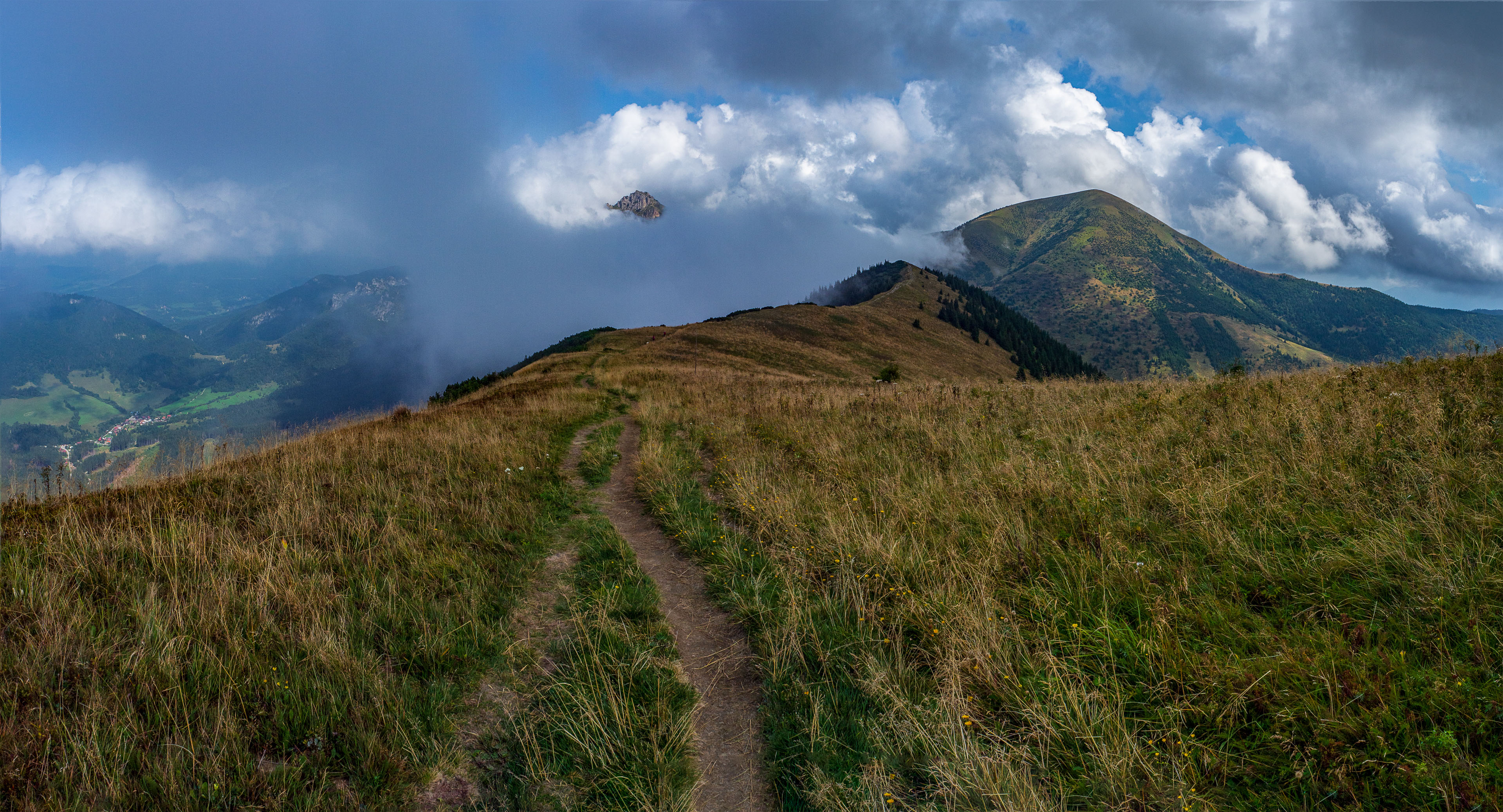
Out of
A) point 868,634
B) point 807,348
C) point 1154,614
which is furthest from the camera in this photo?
point 807,348

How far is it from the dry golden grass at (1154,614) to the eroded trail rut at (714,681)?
19 centimetres

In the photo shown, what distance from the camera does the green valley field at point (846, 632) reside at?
2934 millimetres

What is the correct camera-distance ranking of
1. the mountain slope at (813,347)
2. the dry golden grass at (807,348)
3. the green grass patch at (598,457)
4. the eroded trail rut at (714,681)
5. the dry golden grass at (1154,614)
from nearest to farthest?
the dry golden grass at (1154,614) < the eroded trail rut at (714,681) < the green grass patch at (598,457) < the dry golden grass at (807,348) < the mountain slope at (813,347)

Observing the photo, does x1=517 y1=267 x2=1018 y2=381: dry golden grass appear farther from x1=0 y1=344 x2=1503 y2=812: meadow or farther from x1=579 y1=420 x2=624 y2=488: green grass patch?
x1=0 y1=344 x2=1503 y2=812: meadow

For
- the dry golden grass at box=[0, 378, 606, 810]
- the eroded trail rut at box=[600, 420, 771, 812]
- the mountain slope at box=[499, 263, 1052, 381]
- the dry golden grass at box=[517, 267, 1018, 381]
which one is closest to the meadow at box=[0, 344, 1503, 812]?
the dry golden grass at box=[0, 378, 606, 810]

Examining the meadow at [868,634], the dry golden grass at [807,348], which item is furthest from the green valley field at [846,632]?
the dry golden grass at [807,348]

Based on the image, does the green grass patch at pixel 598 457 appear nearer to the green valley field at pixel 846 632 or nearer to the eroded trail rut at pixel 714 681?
the green valley field at pixel 846 632

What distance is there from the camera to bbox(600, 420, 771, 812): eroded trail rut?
3346mm

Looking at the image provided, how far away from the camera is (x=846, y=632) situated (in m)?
4.61

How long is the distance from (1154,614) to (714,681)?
325 centimetres

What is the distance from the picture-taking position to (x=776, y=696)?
4.01 m

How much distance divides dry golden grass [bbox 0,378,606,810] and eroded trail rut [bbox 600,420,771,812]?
1.56 metres

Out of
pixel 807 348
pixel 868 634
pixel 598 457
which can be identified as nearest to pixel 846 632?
pixel 868 634

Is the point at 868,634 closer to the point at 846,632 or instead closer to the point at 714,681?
the point at 846,632
